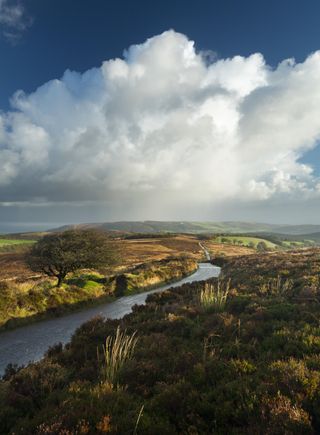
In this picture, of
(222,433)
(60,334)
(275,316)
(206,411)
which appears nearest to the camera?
(222,433)

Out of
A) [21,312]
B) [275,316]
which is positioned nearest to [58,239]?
[21,312]

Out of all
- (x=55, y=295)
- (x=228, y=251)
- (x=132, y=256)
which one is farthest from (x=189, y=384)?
(x=228, y=251)

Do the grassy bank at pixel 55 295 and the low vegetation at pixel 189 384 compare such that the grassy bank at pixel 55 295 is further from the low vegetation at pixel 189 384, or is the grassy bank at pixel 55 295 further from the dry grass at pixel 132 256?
the low vegetation at pixel 189 384

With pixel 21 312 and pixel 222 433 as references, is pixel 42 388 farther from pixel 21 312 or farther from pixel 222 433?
pixel 21 312

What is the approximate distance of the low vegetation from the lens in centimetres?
611

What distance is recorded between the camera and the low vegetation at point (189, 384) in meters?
6.11

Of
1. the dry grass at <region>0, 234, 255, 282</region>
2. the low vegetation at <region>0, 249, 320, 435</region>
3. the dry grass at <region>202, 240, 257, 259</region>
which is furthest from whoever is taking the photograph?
the dry grass at <region>202, 240, 257, 259</region>

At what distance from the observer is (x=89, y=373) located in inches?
369

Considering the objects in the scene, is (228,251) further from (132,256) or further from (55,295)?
(55,295)

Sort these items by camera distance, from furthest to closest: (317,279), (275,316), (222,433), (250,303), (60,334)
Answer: (317,279) → (60,334) → (250,303) → (275,316) → (222,433)

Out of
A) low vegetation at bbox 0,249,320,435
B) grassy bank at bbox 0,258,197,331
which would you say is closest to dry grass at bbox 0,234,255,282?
grassy bank at bbox 0,258,197,331

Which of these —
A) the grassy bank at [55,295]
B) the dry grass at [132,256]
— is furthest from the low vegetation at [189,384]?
the dry grass at [132,256]

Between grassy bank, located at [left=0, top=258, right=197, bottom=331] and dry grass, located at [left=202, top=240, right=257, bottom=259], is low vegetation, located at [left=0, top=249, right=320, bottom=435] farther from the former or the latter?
dry grass, located at [left=202, top=240, right=257, bottom=259]

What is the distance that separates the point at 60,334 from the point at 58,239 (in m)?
14.2
